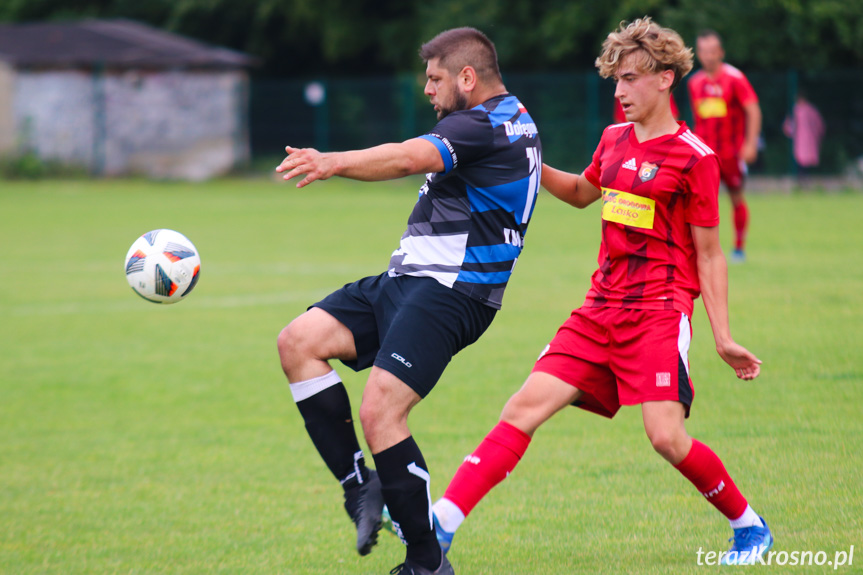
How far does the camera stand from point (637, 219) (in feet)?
A: 13.5

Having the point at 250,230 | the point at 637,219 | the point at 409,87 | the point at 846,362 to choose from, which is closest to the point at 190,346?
the point at 846,362

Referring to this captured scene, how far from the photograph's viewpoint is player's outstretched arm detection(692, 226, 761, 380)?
401cm

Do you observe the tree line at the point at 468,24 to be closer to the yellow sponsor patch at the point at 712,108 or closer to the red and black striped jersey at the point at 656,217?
the yellow sponsor patch at the point at 712,108

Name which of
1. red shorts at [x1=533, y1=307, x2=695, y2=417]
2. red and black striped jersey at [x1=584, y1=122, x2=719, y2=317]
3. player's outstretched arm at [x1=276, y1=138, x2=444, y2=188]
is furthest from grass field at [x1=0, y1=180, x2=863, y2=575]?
player's outstretched arm at [x1=276, y1=138, x2=444, y2=188]

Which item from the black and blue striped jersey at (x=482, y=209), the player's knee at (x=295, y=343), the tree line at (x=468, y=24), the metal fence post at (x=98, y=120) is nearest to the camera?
the black and blue striped jersey at (x=482, y=209)

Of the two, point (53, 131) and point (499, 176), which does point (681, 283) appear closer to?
point (499, 176)

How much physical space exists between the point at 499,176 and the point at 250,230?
1466 cm

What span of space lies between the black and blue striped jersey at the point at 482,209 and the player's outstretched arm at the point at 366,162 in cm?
22

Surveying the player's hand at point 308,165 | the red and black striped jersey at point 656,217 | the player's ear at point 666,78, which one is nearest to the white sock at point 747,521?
the red and black striped jersey at point 656,217

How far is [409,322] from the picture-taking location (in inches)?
155

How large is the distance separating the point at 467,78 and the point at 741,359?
1.51 meters

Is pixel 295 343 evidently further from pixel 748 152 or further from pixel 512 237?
pixel 748 152

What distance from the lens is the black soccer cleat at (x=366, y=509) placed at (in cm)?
398

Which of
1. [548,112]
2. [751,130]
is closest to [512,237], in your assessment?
[751,130]
